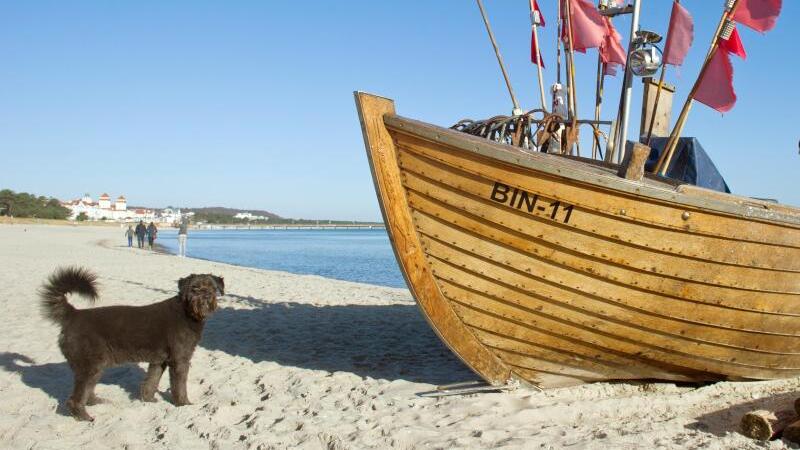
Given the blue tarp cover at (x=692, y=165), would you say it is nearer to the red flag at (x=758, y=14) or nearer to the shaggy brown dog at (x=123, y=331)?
the red flag at (x=758, y=14)

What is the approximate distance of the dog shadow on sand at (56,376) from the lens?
5.23 metres

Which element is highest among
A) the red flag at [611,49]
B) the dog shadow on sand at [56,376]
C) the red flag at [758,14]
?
the red flag at [611,49]

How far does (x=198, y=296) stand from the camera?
15.2 feet

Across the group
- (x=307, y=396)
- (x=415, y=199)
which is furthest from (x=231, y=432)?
(x=415, y=199)

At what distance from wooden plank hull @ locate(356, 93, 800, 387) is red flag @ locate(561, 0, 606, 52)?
11.9 feet

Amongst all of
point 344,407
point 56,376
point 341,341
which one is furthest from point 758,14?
point 56,376

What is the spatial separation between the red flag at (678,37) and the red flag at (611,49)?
2075mm

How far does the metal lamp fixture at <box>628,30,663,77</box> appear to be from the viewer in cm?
526

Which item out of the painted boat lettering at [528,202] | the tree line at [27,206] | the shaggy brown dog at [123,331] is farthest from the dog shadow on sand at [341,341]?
the tree line at [27,206]

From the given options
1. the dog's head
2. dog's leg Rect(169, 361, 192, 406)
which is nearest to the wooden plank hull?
the dog's head

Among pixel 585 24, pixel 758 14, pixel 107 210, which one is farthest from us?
pixel 107 210

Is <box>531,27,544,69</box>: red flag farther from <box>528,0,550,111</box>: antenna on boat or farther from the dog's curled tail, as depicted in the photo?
the dog's curled tail

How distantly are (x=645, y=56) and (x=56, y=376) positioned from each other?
600 centimetres

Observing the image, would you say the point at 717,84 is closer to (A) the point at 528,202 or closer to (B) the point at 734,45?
(B) the point at 734,45
